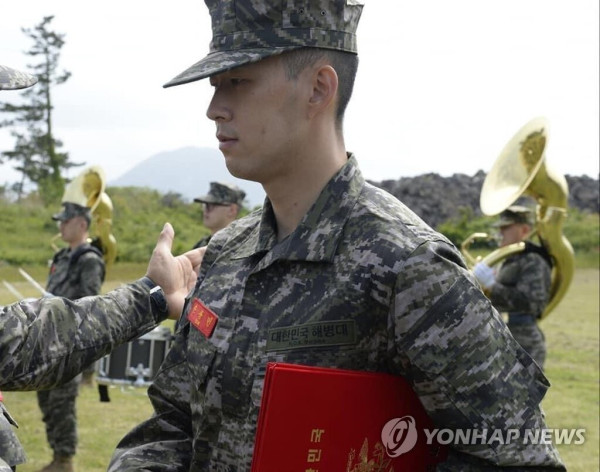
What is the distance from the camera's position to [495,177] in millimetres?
8391

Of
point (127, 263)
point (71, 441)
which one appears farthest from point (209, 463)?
point (127, 263)

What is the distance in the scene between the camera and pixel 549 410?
995 centimetres

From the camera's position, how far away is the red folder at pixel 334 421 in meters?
1.88

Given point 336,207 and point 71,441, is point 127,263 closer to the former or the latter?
point 71,441

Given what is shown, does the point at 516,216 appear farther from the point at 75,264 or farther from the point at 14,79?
the point at 14,79

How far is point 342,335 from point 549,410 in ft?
28.1

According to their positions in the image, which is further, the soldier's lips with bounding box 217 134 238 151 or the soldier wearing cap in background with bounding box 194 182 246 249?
the soldier wearing cap in background with bounding box 194 182 246 249

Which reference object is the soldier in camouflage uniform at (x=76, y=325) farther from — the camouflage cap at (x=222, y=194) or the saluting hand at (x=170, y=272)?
the camouflage cap at (x=222, y=194)

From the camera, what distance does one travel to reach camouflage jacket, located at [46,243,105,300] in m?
8.80

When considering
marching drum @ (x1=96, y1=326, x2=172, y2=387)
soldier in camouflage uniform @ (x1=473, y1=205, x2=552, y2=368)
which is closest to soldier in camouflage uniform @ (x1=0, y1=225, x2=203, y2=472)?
soldier in camouflage uniform @ (x1=473, y1=205, x2=552, y2=368)

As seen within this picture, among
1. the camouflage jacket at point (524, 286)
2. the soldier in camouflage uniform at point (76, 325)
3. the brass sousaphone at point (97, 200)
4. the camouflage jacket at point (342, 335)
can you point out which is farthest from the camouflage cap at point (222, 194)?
the camouflage jacket at point (342, 335)

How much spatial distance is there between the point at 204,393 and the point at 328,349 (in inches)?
14.6

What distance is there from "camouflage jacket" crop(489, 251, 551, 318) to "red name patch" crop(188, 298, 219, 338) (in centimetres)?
558

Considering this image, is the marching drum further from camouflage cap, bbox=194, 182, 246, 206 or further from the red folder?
the red folder
